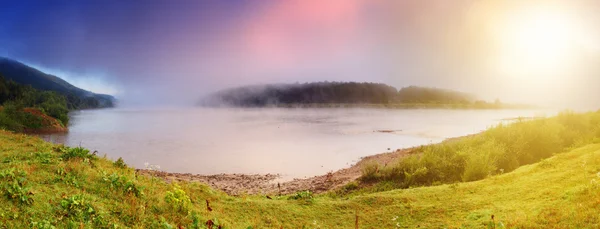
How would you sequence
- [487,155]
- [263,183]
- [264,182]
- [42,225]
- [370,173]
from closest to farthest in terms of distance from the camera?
[42,225] < [487,155] < [370,173] < [263,183] < [264,182]

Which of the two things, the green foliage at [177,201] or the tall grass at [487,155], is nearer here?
the green foliage at [177,201]

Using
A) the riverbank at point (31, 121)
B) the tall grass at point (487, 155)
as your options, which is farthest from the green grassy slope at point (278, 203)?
the riverbank at point (31, 121)

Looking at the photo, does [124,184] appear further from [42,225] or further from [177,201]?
[42,225]

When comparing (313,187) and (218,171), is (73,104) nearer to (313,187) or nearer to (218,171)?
(218,171)

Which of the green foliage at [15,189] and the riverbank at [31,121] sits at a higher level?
the green foliage at [15,189]

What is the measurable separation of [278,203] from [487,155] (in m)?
12.2

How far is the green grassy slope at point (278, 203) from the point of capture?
5.77 metres

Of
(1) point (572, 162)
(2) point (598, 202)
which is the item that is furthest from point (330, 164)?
(2) point (598, 202)

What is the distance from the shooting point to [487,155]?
15.9 m

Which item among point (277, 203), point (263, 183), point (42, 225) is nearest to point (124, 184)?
point (42, 225)

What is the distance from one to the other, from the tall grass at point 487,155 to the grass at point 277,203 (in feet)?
18.3

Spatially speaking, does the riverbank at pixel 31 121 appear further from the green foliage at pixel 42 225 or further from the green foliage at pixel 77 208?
the green foliage at pixel 42 225

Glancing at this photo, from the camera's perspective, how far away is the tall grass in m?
16.1

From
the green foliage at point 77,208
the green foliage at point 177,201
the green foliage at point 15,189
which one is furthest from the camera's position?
the green foliage at point 177,201
